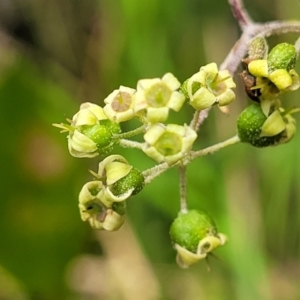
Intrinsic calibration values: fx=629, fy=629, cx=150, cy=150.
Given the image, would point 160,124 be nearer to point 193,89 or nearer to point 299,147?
point 193,89

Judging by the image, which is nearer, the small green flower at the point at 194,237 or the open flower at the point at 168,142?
the open flower at the point at 168,142

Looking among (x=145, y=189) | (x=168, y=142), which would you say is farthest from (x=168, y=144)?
(x=145, y=189)

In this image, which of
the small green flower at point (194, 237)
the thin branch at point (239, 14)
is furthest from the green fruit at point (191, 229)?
the thin branch at point (239, 14)

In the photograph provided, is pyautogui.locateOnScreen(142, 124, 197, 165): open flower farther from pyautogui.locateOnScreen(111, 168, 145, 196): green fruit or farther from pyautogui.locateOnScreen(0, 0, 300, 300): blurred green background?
pyautogui.locateOnScreen(0, 0, 300, 300): blurred green background

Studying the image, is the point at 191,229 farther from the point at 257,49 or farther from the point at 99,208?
the point at 257,49

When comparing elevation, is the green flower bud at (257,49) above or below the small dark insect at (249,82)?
above

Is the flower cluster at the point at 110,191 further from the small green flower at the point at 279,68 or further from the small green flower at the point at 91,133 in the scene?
the small green flower at the point at 279,68
